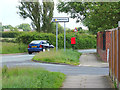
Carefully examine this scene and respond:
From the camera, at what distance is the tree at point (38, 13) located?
52.4 metres

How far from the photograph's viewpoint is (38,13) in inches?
2108

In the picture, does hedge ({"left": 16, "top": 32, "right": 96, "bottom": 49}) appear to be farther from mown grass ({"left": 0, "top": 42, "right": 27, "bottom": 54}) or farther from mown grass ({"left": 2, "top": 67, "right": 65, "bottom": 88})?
mown grass ({"left": 2, "top": 67, "right": 65, "bottom": 88})

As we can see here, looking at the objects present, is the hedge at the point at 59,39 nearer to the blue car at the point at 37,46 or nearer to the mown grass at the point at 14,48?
the mown grass at the point at 14,48

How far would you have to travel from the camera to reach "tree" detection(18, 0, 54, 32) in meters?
52.4

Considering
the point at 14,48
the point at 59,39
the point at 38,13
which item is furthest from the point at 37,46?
the point at 38,13

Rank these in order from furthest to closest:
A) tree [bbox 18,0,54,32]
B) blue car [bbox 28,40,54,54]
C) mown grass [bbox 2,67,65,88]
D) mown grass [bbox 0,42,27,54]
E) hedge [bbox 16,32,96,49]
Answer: tree [bbox 18,0,54,32], hedge [bbox 16,32,96,49], mown grass [bbox 0,42,27,54], blue car [bbox 28,40,54,54], mown grass [bbox 2,67,65,88]

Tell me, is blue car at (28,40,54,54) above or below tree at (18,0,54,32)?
below

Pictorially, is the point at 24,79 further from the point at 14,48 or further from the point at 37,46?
the point at 14,48

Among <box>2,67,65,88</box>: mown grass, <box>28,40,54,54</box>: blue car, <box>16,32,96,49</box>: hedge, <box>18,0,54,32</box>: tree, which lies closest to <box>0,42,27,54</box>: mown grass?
<box>16,32,96,49</box>: hedge

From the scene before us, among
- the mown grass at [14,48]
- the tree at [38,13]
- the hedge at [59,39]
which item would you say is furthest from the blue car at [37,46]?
the tree at [38,13]

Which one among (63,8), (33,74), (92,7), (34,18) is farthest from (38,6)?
(33,74)

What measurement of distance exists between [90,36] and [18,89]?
160 ft

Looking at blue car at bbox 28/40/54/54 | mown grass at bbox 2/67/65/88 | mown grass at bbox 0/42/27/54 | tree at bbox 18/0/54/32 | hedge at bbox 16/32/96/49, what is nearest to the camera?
mown grass at bbox 2/67/65/88

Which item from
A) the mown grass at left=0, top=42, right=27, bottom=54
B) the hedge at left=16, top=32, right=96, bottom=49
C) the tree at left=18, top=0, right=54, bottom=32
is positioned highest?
the tree at left=18, top=0, right=54, bottom=32
